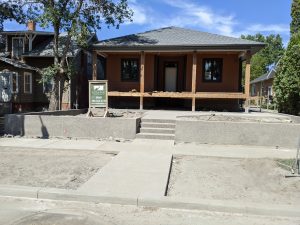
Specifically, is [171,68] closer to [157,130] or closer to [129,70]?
[129,70]

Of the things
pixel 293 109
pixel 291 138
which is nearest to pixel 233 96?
pixel 293 109

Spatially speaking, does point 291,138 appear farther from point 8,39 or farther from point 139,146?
point 8,39

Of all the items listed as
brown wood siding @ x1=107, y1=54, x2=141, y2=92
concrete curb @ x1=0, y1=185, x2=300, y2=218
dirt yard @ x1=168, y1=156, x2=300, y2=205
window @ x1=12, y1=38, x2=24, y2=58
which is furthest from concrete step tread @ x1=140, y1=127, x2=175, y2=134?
window @ x1=12, y1=38, x2=24, y2=58

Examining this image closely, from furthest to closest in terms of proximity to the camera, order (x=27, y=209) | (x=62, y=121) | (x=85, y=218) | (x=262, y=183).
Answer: (x=62, y=121)
(x=262, y=183)
(x=27, y=209)
(x=85, y=218)

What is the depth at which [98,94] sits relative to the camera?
13.5m

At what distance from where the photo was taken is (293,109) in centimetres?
1772

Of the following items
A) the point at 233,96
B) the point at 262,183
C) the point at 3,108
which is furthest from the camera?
the point at 3,108

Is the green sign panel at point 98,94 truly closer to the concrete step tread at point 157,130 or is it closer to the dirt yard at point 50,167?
the concrete step tread at point 157,130

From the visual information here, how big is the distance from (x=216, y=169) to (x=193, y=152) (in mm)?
1776

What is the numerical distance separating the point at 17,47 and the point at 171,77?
467 inches

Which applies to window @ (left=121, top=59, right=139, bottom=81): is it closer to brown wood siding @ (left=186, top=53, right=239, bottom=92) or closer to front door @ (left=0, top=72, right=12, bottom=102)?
brown wood siding @ (left=186, top=53, right=239, bottom=92)

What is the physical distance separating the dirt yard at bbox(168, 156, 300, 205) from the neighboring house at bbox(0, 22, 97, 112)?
13799 mm

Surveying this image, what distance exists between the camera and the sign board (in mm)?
13438

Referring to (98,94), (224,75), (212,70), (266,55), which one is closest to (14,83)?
(98,94)
